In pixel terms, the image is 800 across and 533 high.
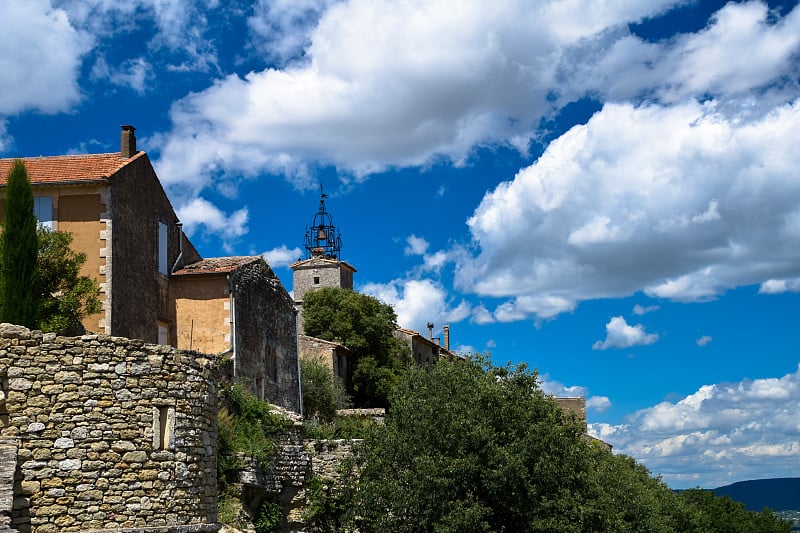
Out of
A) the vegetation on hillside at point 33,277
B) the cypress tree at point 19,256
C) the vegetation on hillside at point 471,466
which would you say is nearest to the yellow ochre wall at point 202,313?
the vegetation on hillside at point 33,277

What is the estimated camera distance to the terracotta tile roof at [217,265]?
32.3m

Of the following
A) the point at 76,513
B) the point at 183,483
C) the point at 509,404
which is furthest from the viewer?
the point at 509,404

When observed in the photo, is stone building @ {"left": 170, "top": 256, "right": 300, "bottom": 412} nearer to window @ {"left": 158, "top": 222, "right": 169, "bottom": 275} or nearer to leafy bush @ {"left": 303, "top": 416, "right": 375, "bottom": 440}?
window @ {"left": 158, "top": 222, "right": 169, "bottom": 275}

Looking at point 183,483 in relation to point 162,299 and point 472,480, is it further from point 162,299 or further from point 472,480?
point 162,299

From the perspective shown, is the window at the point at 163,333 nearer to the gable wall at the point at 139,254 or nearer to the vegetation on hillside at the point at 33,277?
the gable wall at the point at 139,254

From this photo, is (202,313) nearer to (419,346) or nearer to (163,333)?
(163,333)

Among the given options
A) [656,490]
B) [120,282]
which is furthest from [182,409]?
[656,490]

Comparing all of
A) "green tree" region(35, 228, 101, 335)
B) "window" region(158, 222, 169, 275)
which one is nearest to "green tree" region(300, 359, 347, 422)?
"window" region(158, 222, 169, 275)

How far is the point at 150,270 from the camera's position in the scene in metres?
31.6

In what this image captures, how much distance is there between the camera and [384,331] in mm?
59969

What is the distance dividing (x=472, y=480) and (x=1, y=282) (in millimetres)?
13495

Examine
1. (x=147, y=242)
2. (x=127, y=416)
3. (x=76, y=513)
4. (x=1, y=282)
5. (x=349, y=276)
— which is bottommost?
(x=76, y=513)

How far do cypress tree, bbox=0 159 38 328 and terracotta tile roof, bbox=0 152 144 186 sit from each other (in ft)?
20.2

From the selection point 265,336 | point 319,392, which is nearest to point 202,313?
point 265,336
